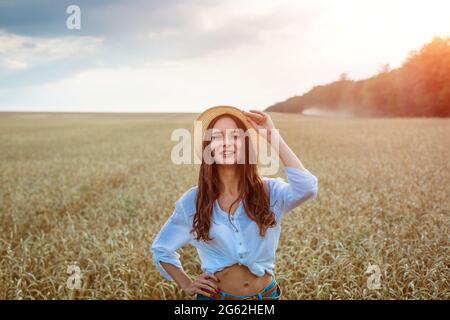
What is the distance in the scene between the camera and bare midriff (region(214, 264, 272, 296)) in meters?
2.69

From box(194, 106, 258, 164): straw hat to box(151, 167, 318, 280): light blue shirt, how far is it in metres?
0.26

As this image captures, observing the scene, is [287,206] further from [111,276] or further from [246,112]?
[111,276]

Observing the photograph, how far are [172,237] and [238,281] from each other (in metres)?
0.46

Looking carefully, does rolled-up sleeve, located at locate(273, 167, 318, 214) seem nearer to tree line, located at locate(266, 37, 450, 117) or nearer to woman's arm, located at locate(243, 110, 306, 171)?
woman's arm, located at locate(243, 110, 306, 171)

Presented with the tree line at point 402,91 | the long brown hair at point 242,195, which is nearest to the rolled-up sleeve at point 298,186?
the long brown hair at point 242,195

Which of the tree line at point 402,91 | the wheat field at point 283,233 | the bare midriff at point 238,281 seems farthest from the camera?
the tree line at point 402,91

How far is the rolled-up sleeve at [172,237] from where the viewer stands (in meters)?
2.78

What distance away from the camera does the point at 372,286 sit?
4.77 meters

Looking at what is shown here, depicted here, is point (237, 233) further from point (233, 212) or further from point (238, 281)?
point (238, 281)

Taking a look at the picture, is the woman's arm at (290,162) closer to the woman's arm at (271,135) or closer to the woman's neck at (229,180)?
the woman's arm at (271,135)

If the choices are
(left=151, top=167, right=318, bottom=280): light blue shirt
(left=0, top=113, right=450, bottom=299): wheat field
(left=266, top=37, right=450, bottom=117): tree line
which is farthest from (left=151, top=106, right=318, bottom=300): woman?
(left=266, top=37, right=450, bottom=117): tree line

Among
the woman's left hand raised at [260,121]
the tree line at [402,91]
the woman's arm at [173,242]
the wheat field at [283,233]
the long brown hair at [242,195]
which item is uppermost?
the tree line at [402,91]
